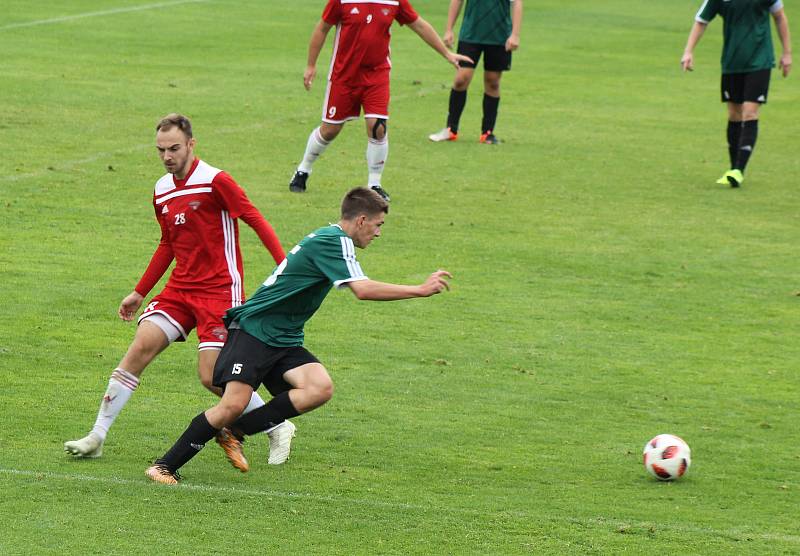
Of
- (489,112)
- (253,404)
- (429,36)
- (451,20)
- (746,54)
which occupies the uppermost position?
(429,36)

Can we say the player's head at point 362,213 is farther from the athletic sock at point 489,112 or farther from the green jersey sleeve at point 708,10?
the athletic sock at point 489,112

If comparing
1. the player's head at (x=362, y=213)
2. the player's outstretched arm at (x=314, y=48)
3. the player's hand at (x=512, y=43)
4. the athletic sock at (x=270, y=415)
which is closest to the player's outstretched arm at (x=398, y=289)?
the player's head at (x=362, y=213)

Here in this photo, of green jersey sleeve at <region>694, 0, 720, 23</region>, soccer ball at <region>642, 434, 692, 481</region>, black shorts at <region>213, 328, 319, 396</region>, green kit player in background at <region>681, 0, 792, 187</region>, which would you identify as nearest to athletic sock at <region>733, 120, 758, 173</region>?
green kit player in background at <region>681, 0, 792, 187</region>

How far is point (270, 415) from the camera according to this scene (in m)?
7.09

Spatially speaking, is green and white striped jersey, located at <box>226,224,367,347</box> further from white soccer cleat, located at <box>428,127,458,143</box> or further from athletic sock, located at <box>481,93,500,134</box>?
athletic sock, located at <box>481,93,500,134</box>

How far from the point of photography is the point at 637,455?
25.4ft

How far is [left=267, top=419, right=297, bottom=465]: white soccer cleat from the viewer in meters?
7.32

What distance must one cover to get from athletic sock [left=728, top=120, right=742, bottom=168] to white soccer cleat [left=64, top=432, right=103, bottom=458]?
33.4ft

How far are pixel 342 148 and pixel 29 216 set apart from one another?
193 inches

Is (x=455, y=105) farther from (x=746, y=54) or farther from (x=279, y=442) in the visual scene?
(x=279, y=442)

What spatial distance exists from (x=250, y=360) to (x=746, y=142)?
382 inches

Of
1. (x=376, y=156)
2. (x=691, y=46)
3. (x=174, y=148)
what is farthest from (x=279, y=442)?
(x=691, y=46)

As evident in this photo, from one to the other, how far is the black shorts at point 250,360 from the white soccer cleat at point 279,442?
35 centimetres

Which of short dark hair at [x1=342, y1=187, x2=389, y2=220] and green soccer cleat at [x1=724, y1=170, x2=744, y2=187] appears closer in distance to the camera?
short dark hair at [x1=342, y1=187, x2=389, y2=220]
